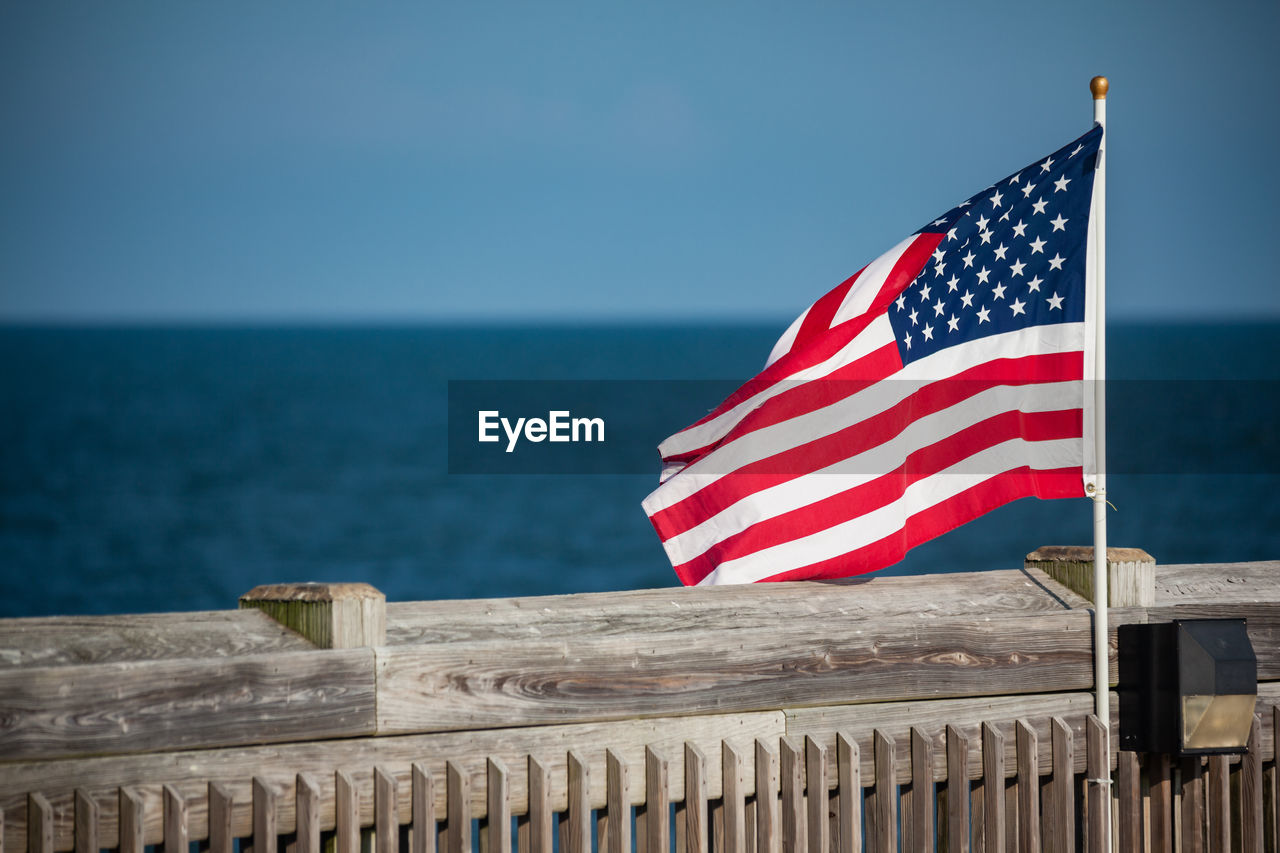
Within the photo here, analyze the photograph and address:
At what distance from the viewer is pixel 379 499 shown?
33.3m

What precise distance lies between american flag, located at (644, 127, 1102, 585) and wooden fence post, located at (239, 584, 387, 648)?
4.11 ft

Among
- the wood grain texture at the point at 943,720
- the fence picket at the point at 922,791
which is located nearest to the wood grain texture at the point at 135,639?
the wood grain texture at the point at 943,720

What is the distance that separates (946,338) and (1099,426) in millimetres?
609

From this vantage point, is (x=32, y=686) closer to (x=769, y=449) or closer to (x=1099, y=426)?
(x=769, y=449)

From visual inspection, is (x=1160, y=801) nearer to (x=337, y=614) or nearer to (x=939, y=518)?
(x=939, y=518)

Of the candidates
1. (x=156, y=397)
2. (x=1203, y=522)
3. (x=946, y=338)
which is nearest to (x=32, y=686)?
(x=946, y=338)

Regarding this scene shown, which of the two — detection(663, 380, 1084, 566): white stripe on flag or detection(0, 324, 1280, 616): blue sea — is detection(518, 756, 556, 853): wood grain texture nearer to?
detection(663, 380, 1084, 566): white stripe on flag

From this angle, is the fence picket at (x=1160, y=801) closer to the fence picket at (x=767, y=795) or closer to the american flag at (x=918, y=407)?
the american flag at (x=918, y=407)

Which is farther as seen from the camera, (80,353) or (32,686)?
(80,353)

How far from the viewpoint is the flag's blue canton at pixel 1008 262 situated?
397 cm

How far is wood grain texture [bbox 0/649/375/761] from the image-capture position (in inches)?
114

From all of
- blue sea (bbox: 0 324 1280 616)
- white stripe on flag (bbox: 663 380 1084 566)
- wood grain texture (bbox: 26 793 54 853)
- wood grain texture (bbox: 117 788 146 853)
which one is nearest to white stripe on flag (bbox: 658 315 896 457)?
white stripe on flag (bbox: 663 380 1084 566)

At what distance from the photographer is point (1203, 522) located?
28.5m

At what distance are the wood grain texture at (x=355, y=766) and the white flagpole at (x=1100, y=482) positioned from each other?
3.17ft
